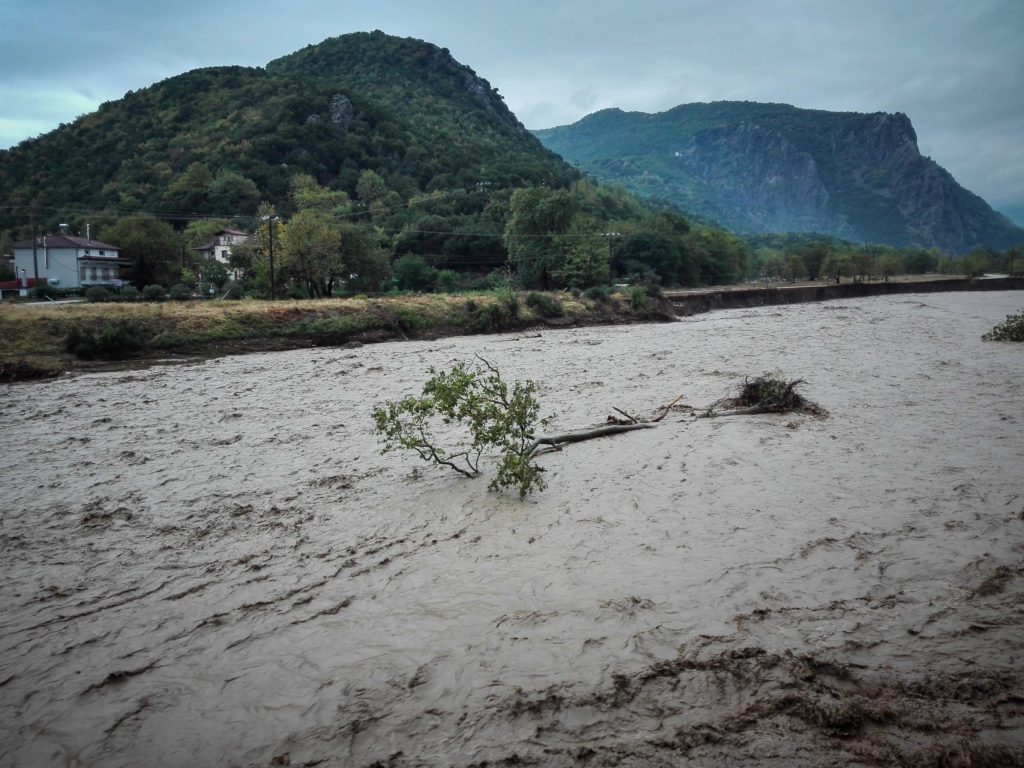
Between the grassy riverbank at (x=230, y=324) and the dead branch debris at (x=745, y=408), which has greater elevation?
the grassy riverbank at (x=230, y=324)

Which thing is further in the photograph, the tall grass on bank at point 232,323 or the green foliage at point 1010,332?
the tall grass on bank at point 232,323

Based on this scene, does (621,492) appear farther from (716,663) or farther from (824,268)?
(824,268)

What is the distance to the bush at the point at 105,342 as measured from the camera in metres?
24.6

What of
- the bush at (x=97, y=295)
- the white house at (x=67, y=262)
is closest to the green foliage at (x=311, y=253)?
the bush at (x=97, y=295)

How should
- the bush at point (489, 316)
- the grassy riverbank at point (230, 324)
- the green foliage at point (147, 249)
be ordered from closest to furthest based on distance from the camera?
the grassy riverbank at point (230, 324) < the bush at point (489, 316) < the green foliage at point (147, 249)

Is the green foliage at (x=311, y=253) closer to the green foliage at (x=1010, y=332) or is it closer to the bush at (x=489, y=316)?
the bush at (x=489, y=316)

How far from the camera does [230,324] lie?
1176 inches

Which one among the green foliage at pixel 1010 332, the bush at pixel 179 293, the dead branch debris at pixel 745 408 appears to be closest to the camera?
the dead branch debris at pixel 745 408

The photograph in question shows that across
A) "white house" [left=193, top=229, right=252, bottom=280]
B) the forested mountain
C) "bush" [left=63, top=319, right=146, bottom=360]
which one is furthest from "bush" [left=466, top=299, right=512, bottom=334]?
the forested mountain

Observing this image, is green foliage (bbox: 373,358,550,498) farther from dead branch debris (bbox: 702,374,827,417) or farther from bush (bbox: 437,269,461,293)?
bush (bbox: 437,269,461,293)

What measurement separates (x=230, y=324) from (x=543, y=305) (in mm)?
20629

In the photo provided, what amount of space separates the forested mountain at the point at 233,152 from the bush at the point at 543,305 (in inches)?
2820

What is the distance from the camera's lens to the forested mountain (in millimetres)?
94562

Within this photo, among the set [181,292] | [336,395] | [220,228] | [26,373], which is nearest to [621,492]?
[336,395]
